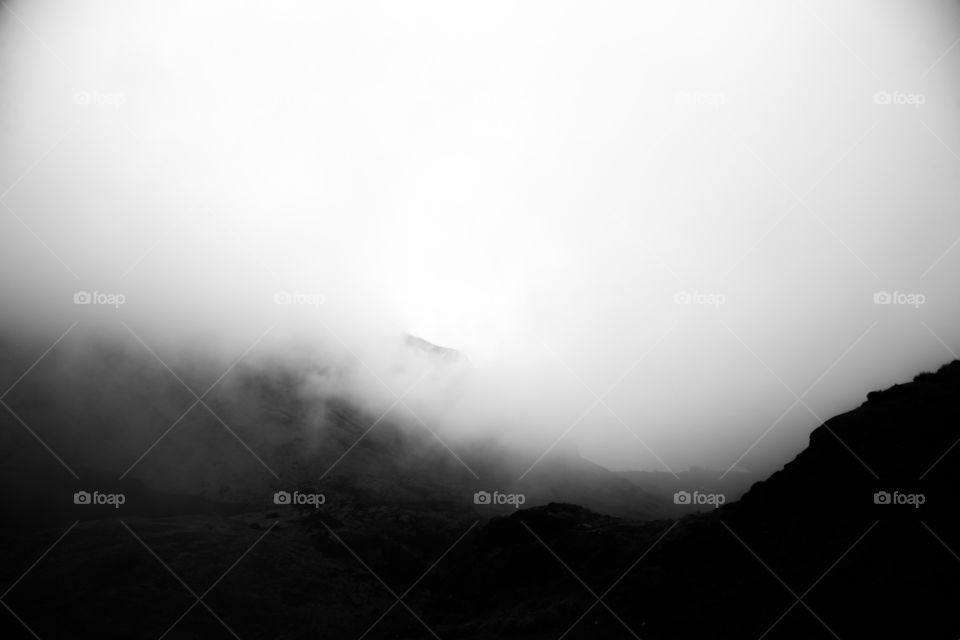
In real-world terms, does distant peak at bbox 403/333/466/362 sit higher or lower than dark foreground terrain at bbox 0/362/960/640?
higher

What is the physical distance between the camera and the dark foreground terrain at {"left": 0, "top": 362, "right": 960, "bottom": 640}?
26516mm

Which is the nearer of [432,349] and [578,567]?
[578,567]

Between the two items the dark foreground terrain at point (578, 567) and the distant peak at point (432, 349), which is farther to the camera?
the distant peak at point (432, 349)

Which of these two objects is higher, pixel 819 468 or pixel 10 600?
pixel 819 468

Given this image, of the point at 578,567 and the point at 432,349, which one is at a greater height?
Answer: the point at 432,349

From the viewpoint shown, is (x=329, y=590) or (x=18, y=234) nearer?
(x=329, y=590)

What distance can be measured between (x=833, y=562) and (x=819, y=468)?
312 inches

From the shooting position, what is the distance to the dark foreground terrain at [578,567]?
87.0 feet

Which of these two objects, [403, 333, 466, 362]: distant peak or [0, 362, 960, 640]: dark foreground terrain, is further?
[403, 333, 466, 362]: distant peak

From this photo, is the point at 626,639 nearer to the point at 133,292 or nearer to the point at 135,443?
the point at 135,443

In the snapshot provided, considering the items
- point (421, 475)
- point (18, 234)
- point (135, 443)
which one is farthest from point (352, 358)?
point (18, 234)

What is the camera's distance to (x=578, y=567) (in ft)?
133

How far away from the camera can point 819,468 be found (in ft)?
113

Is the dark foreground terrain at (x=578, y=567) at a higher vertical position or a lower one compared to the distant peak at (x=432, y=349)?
lower
